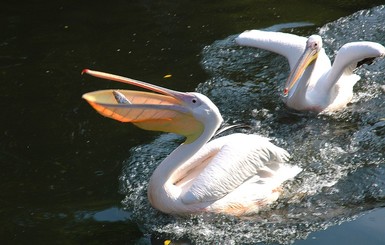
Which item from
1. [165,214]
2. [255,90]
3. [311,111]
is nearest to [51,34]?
[255,90]

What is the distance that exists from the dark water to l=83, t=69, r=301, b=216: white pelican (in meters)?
0.13

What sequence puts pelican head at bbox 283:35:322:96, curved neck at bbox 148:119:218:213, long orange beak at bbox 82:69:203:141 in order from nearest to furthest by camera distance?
long orange beak at bbox 82:69:203:141, curved neck at bbox 148:119:218:213, pelican head at bbox 283:35:322:96

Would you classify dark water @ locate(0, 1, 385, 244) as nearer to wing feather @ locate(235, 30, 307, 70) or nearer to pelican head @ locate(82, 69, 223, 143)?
wing feather @ locate(235, 30, 307, 70)

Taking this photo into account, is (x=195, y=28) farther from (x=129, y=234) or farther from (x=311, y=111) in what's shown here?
(x=129, y=234)

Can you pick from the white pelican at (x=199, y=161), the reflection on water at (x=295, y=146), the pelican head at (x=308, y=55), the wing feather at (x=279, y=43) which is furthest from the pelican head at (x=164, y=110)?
the wing feather at (x=279, y=43)

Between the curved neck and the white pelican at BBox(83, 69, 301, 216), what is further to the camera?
the curved neck

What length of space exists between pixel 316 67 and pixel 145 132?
67.3 inches

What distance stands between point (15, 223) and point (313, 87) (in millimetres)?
2902

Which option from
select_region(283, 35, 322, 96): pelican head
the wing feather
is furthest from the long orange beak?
the wing feather

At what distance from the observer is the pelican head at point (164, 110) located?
15.1 feet

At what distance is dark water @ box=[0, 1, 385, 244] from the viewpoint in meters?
4.90

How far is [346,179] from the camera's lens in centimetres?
521

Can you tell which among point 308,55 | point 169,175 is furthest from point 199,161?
point 308,55

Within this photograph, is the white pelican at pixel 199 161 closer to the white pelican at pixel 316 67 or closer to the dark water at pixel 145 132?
the dark water at pixel 145 132
